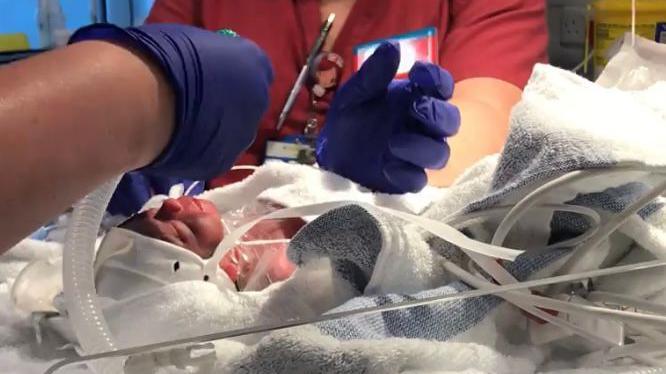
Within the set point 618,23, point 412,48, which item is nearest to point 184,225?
point 412,48

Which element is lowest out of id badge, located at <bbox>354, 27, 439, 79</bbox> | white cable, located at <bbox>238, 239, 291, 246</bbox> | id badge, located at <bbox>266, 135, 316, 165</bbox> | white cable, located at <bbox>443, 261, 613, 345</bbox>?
id badge, located at <bbox>266, 135, 316, 165</bbox>

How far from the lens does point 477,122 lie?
38.1 inches

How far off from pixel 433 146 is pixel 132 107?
1.20ft

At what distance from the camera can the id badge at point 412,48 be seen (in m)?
1.11

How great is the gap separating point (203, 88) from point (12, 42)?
119cm

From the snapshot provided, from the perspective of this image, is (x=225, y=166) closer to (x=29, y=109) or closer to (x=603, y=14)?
(x=29, y=109)

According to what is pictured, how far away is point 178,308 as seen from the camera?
52cm

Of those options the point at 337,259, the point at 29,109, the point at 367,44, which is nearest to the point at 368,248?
the point at 337,259

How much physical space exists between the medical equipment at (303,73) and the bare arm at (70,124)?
70 cm

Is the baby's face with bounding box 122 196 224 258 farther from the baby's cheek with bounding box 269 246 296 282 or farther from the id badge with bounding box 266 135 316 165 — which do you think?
the id badge with bounding box 266 135 316 165

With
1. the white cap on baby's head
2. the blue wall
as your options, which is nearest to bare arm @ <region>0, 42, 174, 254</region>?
the white cap on baby's head

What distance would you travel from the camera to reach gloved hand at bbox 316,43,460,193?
716 millimetres

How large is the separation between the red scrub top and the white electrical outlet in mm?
225

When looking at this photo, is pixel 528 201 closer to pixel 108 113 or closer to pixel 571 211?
pixel 571 211
